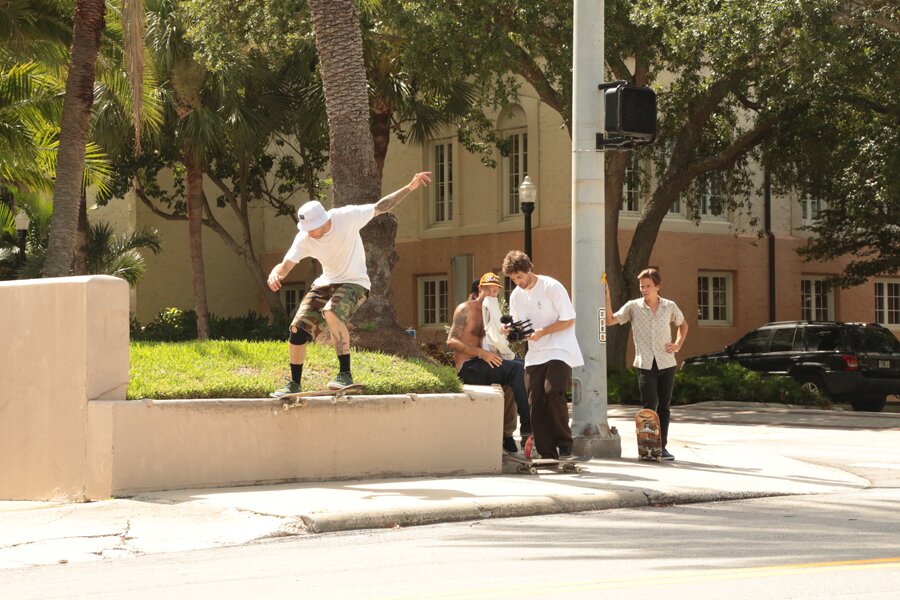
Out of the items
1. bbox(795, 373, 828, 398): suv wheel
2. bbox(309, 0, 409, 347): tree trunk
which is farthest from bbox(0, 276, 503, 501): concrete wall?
bbox(795, 373, 828, 398): suv wheel

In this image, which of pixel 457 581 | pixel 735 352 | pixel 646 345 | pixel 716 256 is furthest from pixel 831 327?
pixel 457 581

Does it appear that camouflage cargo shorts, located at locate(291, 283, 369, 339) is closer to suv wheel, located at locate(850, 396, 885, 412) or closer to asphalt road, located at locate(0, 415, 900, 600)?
asphalt road, located at locate(0, 415, 900, 600)

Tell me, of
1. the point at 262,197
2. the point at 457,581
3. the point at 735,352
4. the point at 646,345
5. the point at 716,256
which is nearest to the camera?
the point at 457,581

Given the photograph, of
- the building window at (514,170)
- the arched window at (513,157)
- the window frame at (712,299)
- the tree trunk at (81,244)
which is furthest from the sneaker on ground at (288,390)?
the window frame at (712,299)

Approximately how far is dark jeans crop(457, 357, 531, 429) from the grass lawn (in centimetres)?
25

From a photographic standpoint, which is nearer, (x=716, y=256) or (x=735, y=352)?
(x=735, y=352)

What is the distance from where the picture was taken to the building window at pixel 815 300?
115 feet

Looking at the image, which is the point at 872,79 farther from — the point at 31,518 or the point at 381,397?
the point at 31,518

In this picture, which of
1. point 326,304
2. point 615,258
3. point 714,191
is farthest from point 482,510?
point 714,191

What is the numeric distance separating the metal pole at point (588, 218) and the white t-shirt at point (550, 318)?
106 cm

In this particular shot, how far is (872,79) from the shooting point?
74.7 feet

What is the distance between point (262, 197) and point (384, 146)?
865 centimetres

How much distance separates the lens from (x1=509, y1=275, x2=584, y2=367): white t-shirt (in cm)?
1167

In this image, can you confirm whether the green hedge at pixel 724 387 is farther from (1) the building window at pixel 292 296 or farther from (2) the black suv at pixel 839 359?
(1) the building window at pixel 292 296
